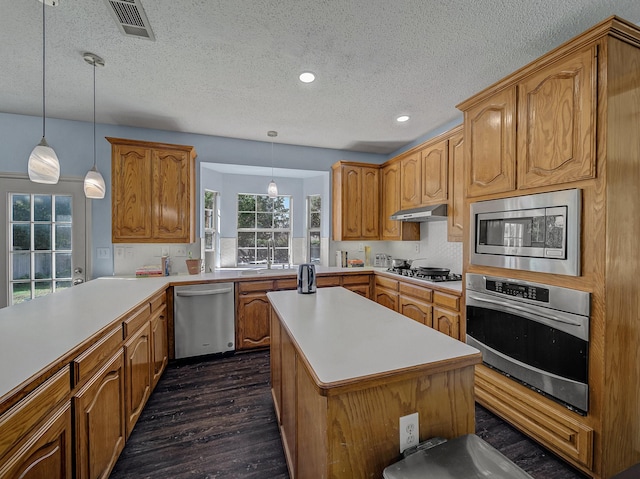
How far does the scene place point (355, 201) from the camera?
4.07 m

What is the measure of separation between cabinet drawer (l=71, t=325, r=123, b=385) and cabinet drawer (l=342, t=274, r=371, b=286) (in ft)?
8.30

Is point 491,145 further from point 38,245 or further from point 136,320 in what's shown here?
point 38,245

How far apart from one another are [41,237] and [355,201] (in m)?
3.76

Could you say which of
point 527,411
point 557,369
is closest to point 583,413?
point 557,369

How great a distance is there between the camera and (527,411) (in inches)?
70.6

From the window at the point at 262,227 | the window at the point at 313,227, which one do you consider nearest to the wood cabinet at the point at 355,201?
the window at the point at 313,227

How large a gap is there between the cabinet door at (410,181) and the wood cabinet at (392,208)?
9 cm

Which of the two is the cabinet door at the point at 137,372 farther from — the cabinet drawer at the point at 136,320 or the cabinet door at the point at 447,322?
the cabinet door at the point at 447,322

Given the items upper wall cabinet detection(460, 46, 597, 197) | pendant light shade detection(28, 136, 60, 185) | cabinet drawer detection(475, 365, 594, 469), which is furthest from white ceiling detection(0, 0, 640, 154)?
cabinet drawer detection(475, 365, 594, 469)

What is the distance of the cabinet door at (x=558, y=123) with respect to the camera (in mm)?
1493

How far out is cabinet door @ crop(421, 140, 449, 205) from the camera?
3002 mm

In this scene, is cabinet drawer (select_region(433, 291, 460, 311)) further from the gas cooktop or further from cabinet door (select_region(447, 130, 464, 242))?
cabinet door (select_region(447, 130, 464, 242))

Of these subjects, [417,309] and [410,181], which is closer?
[417,309]

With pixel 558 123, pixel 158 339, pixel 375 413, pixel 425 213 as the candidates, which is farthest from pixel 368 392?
pixel 425 213
